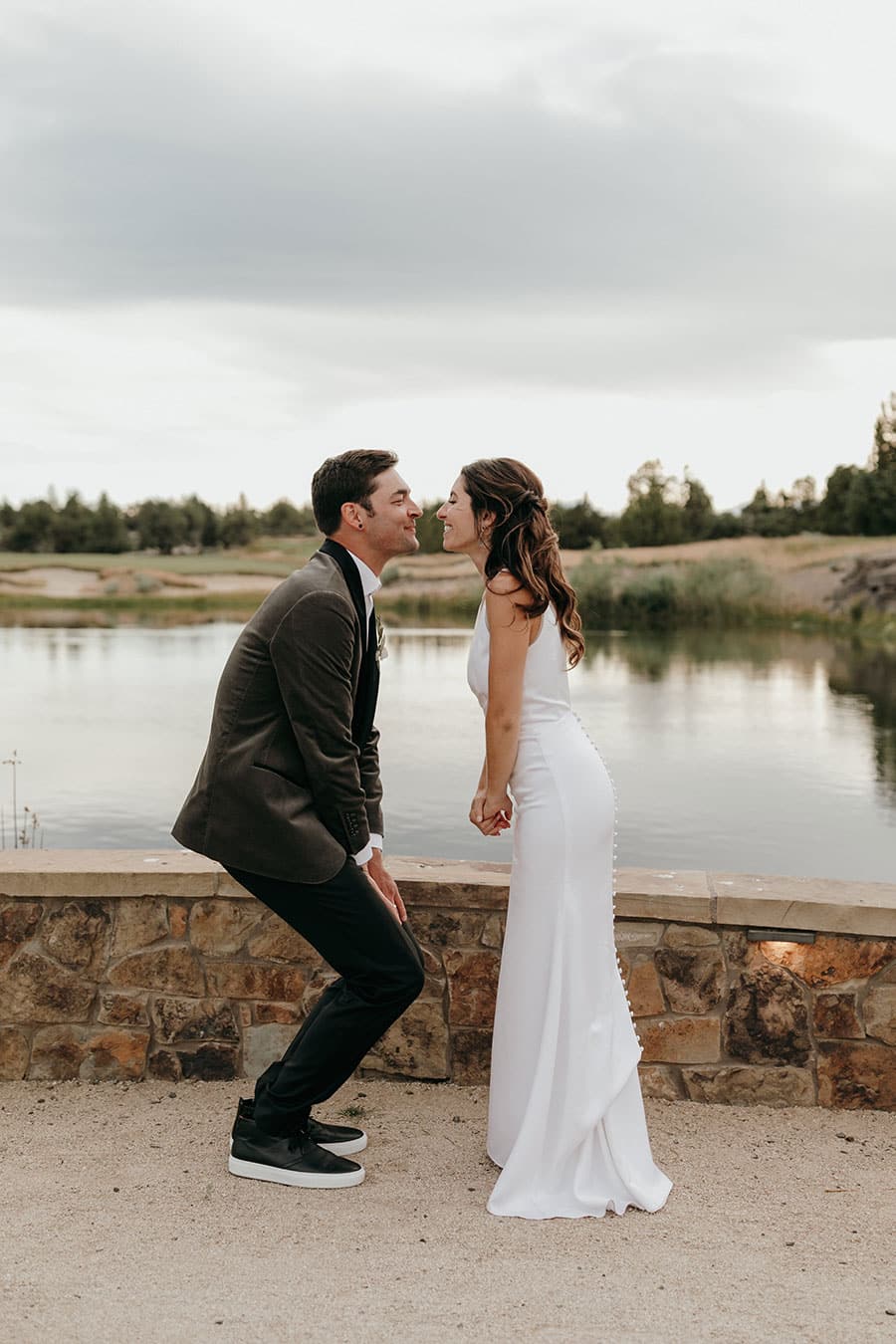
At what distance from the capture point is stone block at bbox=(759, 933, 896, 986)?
354 cm

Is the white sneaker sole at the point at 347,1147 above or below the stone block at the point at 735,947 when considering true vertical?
below

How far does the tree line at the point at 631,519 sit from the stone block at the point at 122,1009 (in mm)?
19731

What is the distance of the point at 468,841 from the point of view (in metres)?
14.5

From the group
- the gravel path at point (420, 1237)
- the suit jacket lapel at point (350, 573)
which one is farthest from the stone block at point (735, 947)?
the suit jacket lapel at point (350, 573)

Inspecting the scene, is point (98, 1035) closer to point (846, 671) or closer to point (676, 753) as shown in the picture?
point (676, 753)

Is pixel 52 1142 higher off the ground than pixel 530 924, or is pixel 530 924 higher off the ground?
pixel 530 924

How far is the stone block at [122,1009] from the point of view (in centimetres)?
372

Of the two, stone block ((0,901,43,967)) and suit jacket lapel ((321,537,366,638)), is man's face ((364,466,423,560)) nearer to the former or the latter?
suit jacket lapel ((321,537,366,638))

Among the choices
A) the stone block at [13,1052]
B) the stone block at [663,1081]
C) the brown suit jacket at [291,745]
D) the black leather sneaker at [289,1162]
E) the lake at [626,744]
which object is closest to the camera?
the brown suit jacket at [291,745]

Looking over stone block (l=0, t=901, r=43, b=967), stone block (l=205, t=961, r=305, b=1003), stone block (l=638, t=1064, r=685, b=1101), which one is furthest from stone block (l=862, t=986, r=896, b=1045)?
stone block (l=0, t=901, r=43, b=967)

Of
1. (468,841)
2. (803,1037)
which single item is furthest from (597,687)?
(803,1037)

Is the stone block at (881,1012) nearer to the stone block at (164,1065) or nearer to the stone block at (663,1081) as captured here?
the stone block at (663,1081)

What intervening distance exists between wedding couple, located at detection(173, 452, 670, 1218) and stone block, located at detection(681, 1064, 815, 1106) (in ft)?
1.78

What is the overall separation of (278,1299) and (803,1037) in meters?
1.62
